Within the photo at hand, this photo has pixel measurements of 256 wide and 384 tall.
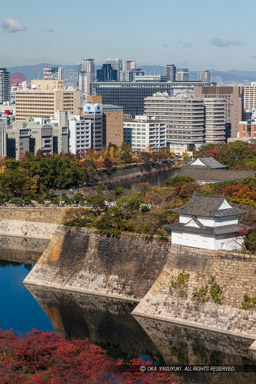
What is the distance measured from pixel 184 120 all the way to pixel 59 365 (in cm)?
9462

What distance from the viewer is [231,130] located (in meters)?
128

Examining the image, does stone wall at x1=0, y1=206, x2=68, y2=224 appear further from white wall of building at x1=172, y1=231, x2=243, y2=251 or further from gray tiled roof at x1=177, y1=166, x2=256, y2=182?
white wall of building at x1=172, y1=231, x2=243, y2=251

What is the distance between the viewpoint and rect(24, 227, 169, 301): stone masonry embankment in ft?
102

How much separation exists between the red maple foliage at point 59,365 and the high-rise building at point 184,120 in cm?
9071

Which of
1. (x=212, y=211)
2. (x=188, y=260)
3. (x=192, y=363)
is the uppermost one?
(x=212, y=211)

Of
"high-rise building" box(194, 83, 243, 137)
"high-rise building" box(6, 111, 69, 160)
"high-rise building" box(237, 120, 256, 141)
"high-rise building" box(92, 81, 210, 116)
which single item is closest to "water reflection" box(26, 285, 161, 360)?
"high-rise building" box(6, 111, 69, 160)

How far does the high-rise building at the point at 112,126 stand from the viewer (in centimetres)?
10177

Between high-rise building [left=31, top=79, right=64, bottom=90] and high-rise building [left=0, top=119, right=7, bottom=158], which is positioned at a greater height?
high-rise building [left=31, top=79, right=64, bottom=90]

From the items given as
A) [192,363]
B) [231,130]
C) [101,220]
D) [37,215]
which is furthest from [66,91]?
[192,363]

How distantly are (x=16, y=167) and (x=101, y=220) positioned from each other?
27.0 m

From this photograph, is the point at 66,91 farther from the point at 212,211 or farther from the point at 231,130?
the point at 212,211

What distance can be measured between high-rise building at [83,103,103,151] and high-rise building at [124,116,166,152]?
29.9ft

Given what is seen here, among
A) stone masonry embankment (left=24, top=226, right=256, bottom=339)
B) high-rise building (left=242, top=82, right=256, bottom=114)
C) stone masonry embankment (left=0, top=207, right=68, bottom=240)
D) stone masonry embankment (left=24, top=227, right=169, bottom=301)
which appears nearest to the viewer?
stone masonry embankment (left=24, top=226, right=256, bottom=339)

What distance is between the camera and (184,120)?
11325 cm
